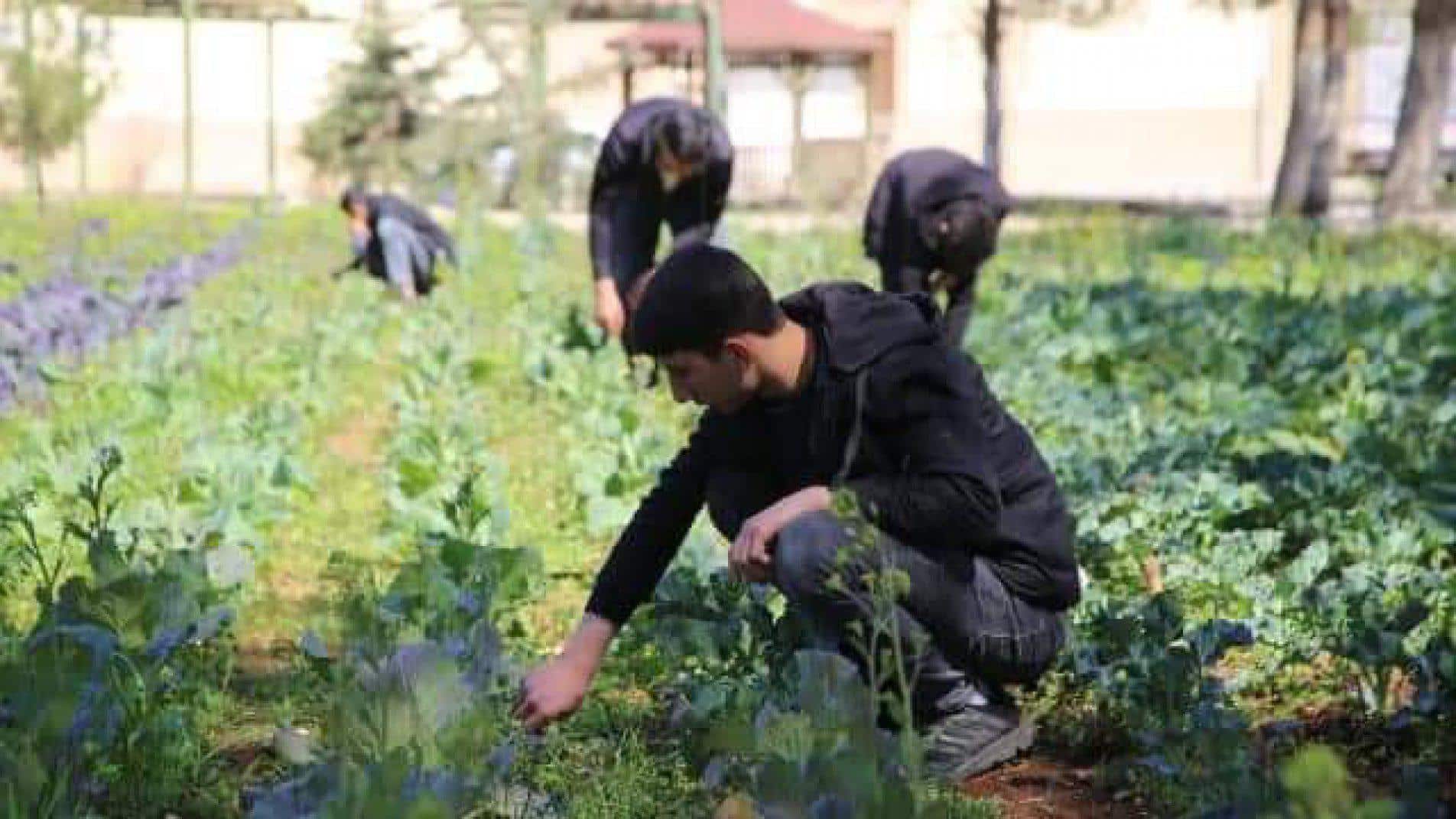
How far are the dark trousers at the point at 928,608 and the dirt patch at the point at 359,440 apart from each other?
441 cm

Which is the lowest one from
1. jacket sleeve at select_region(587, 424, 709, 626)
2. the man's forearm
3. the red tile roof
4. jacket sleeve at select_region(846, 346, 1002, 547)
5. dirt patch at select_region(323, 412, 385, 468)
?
dirt patch at select_region(323, 412, 385, 468)

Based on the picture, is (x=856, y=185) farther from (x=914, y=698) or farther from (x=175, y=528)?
(x=914, y=698)

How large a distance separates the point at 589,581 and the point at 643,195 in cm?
297

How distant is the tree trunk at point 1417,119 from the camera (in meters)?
25.0

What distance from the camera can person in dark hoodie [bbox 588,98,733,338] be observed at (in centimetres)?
843

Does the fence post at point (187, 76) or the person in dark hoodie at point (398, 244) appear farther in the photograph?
the fence post at point (187, 76)

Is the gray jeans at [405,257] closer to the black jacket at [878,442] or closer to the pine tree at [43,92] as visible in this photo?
the pine tree at [43,92]

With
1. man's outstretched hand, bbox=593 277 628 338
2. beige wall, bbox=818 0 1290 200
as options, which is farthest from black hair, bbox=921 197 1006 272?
beige wall, bbox=818 0 1290 200

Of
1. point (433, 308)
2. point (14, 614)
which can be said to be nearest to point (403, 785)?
point (14, 614)

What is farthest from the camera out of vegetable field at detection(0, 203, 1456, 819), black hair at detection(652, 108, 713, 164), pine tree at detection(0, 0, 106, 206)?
pine tree at detection(0, 0, 106, 206)

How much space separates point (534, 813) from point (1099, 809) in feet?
3.04

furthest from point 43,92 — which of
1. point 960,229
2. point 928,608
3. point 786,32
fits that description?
point 786,32

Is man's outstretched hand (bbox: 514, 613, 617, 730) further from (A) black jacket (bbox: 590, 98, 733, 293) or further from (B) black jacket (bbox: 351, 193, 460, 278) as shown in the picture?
(B) black jacket (bbox: 351, 193, 460, 278)

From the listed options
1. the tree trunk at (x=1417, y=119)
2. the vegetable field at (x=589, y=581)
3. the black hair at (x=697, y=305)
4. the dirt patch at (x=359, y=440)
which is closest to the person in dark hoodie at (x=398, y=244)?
the vegetable field at (x=589, y=581)
